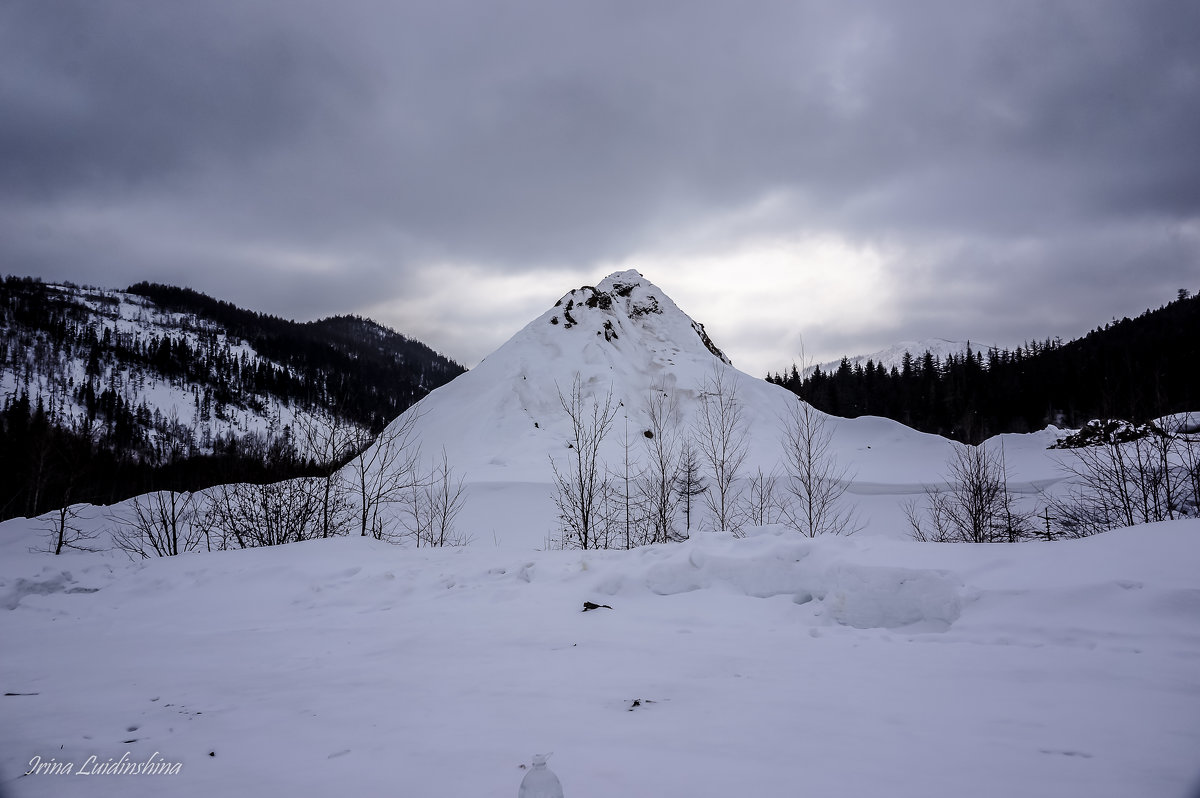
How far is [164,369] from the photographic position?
121 m

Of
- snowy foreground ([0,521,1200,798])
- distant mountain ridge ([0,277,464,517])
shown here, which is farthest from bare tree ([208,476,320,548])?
distant mountain ridge ([0,277,464,517])

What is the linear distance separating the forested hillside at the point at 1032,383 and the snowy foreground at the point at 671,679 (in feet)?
150

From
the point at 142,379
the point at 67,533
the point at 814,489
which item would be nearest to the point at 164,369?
the point at 142,379

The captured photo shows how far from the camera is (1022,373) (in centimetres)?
5903

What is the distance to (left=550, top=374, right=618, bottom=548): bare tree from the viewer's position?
12242 millimetres

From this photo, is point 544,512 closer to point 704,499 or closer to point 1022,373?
point 704,499

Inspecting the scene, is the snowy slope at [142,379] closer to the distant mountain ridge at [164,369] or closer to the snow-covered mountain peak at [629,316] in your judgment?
the distant mountain ridge at [164,369]

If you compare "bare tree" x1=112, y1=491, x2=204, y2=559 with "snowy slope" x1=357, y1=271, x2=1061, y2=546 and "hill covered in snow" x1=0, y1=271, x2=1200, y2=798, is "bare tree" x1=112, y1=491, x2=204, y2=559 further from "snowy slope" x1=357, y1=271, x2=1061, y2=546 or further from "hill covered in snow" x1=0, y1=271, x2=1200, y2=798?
"snowy slope" x1=357, y1=271, x2=1061, y2=546

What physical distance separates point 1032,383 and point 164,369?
167376 millimetres

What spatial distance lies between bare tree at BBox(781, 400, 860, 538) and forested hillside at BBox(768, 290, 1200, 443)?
2741 centimetres

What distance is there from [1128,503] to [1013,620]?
11.9 metres

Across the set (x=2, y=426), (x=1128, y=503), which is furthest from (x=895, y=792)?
(x=2, y=426)

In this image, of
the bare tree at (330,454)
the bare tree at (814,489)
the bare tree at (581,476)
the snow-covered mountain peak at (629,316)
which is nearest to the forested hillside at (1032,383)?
the snow-covered mountain peak at (629,316)

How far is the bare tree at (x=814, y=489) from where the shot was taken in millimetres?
12430
